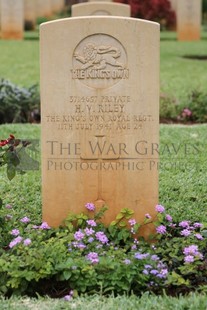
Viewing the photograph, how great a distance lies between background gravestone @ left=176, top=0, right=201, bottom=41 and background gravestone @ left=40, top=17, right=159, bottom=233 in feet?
51.4

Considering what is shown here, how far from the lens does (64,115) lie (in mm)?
4414

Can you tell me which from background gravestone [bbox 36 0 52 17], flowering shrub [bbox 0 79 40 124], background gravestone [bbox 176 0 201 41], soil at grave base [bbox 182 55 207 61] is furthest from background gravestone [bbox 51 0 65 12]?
flowering shrub [bbox 0 79 40 124]

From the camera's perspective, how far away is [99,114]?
4.43 meters

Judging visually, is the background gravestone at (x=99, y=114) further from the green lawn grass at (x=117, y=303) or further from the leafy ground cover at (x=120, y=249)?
the green lawn grass at (x=117, y=303)

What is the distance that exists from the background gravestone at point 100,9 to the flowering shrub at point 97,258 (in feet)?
24.6

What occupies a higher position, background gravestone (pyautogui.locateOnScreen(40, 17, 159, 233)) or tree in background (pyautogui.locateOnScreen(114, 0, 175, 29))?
tree in background (pyautogui.locateOnScreen(114, 0, 175, 29))

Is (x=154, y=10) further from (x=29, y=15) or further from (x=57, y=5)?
(x=57, y=5)

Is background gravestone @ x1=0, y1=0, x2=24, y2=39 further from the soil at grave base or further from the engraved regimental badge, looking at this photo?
the engraved regimental badge

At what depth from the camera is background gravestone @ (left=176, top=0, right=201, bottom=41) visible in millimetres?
19562

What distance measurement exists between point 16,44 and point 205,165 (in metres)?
13.3

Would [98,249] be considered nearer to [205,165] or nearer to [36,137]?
[205,165]

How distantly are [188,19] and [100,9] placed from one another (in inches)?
351

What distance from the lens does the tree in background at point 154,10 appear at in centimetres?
2344

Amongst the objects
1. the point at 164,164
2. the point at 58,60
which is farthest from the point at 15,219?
the point at 164,164
